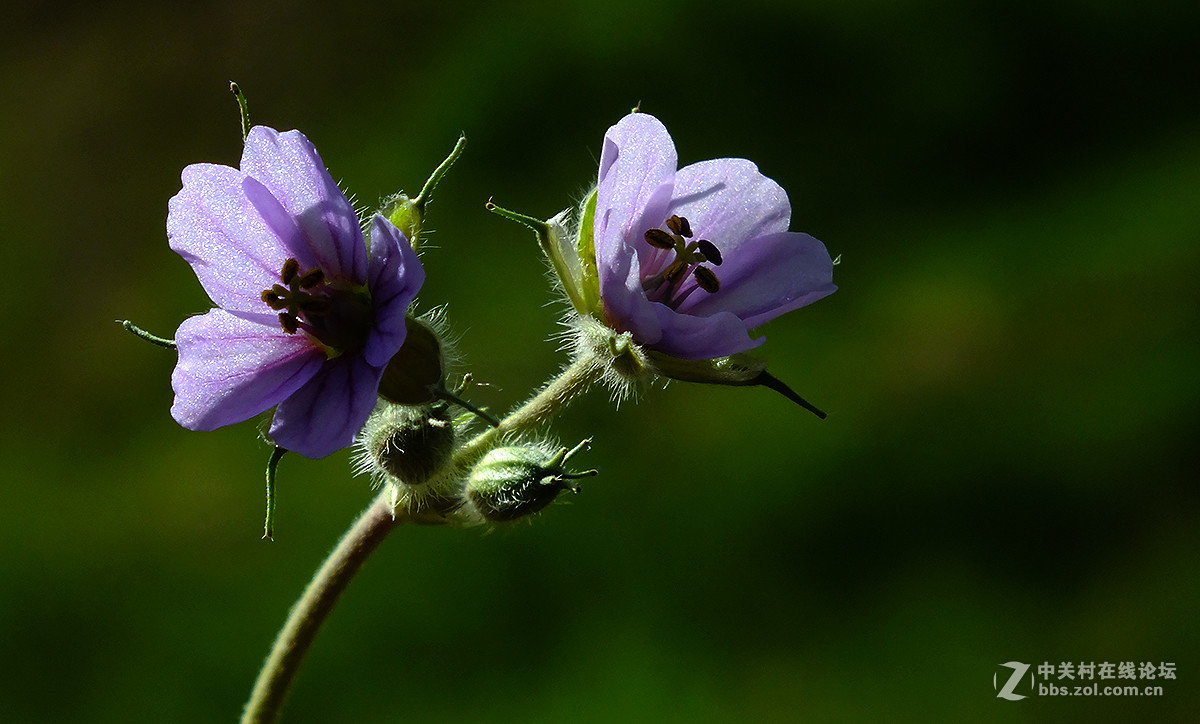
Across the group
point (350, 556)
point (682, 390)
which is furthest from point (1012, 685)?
point (350, 556)

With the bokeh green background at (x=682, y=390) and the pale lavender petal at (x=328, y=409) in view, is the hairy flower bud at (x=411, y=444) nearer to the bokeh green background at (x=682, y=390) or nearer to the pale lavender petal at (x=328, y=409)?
the pale lavender petal at (x=328, y=409)

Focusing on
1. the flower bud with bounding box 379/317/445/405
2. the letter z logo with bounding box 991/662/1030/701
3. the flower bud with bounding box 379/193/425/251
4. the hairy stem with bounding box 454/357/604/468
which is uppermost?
the letter z logo with bounding box 991/662/1030/701

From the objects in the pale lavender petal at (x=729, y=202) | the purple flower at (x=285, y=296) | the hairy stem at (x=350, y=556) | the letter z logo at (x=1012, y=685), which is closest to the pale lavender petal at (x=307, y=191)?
the purple flower at (x=285, y=296)

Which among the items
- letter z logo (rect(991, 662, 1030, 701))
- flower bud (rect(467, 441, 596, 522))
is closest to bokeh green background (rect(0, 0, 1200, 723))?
letter z logo (rect(991, 662, 1030, 701))

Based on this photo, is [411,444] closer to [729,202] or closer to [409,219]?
[409,219]

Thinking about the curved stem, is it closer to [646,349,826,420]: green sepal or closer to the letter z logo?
[646,349,826,420]: green sepal

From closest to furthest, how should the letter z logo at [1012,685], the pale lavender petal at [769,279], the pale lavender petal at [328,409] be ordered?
the pale lavender petal at [328,409], the pale lavender petal at [769,279], the letter z logo at [1012,685]

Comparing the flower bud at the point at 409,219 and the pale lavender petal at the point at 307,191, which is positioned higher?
the flower bud at the point at 409,219

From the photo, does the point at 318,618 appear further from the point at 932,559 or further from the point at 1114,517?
the point at 1114,517
